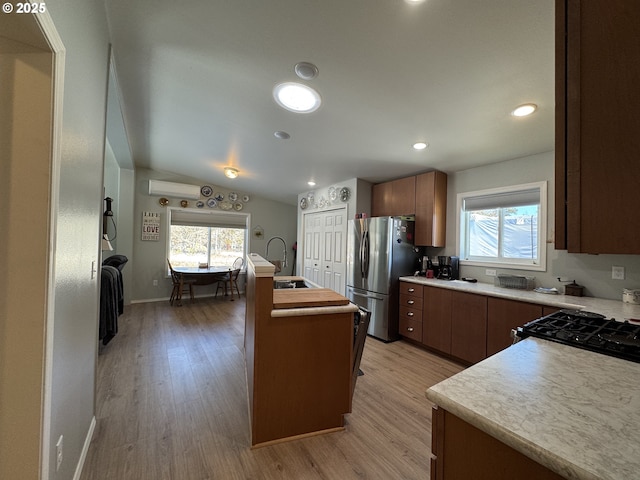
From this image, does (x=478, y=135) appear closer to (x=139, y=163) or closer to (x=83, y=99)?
(x=83, y=99)

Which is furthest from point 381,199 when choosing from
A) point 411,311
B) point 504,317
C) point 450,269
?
point 504,317

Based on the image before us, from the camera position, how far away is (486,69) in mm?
1689

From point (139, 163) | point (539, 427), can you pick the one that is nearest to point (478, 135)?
point (539, 427)

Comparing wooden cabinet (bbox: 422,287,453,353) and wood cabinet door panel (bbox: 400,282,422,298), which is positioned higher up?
wood cabinet door panel (bbox: 400,282,422,298)

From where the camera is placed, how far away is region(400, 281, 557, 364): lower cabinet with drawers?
7.88 feet

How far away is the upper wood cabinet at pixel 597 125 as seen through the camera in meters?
0.68

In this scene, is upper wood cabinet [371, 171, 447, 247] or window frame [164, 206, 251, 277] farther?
window frame [164, 206, 251, 277]

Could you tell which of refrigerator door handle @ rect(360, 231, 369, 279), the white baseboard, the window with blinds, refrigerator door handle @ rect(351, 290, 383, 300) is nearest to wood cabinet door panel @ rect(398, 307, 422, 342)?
refrigerator door handle @ rect(351, 290, 383, 300)

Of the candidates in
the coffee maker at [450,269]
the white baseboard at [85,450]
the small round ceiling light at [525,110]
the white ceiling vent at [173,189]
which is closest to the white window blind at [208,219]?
the white ceiling vent at [173,189]

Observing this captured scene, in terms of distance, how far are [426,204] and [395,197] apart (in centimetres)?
56

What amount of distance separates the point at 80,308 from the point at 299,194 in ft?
15.3

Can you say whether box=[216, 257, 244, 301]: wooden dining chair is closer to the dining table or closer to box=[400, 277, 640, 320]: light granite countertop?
the dining table

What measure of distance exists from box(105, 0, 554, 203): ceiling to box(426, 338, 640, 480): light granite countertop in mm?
1648

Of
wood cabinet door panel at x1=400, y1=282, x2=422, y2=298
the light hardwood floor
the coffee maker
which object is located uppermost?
the coffee maker
